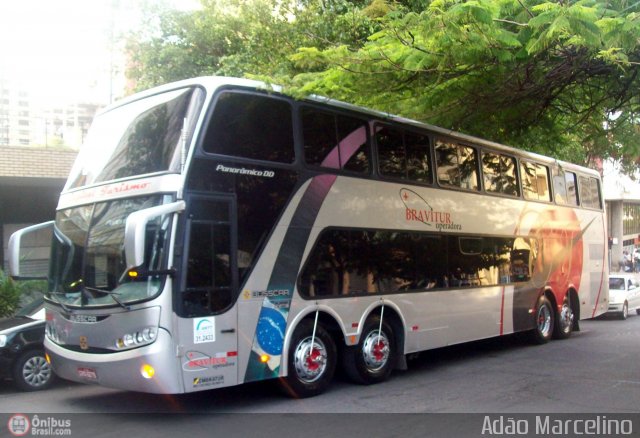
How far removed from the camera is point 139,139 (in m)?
8.27

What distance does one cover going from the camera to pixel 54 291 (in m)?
8.50

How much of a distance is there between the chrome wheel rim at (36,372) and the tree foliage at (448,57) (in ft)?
17.9

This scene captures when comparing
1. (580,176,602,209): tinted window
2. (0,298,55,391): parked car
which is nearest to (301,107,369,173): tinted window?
(0,298,55,391): parked car

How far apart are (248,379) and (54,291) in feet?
9.16

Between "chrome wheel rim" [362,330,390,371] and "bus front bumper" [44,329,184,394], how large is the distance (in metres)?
Answer: 3.41

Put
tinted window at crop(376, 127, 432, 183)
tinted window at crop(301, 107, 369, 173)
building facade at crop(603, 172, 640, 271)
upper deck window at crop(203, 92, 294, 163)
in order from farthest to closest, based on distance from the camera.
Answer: building facade at crop(603, 172, 640, 271), tinted window at crop(376, 127, 432, 183), tinted window at crop(301, 107, 369, 173), upper deck window at crop(203, 92, 294, 163)

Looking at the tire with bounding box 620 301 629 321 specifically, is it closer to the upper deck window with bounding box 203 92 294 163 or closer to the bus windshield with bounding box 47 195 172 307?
the upper deck window with bounding box 203 92 294 163

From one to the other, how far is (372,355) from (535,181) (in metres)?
6.78

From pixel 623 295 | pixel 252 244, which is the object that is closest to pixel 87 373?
pixel 252 244

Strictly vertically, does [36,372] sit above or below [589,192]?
below

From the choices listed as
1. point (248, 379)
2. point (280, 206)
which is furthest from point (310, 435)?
point (280, 206)

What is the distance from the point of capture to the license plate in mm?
7619

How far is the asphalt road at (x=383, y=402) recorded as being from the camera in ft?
24.4

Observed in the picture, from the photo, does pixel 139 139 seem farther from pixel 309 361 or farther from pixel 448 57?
pixel 448 57
